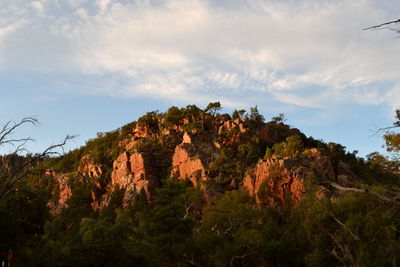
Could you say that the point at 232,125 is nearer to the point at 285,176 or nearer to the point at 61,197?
the point at 285,176

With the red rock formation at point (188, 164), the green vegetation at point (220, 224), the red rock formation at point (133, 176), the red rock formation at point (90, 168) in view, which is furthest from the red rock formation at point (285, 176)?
the red rock formation at point (90, 168)

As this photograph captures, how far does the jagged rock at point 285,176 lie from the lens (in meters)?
73.8

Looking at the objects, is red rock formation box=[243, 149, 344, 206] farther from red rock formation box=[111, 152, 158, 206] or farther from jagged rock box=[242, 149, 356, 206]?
red rock formation box=[111, 152, 158, 206]

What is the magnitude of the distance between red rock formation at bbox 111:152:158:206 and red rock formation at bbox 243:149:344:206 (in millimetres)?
21800

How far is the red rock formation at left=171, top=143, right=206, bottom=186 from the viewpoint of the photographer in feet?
285

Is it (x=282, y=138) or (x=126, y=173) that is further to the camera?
(x=282, y=138)

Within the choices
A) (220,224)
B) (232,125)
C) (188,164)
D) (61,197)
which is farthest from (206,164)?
(61,197)

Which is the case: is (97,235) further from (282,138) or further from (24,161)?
(282,138)

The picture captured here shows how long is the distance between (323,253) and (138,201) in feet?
150

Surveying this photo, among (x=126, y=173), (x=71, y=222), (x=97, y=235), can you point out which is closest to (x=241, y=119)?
(x=126, y=173)

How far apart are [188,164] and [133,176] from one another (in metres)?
12.9

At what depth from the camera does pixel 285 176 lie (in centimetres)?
7500

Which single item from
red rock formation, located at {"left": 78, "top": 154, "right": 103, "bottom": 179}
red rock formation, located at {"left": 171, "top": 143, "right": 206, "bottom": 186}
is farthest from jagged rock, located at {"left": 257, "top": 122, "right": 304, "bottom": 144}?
red rock formation, located at {"left": 78, "top": 154, "right": 103, "bottom": 179}

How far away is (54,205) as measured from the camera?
332 ft
